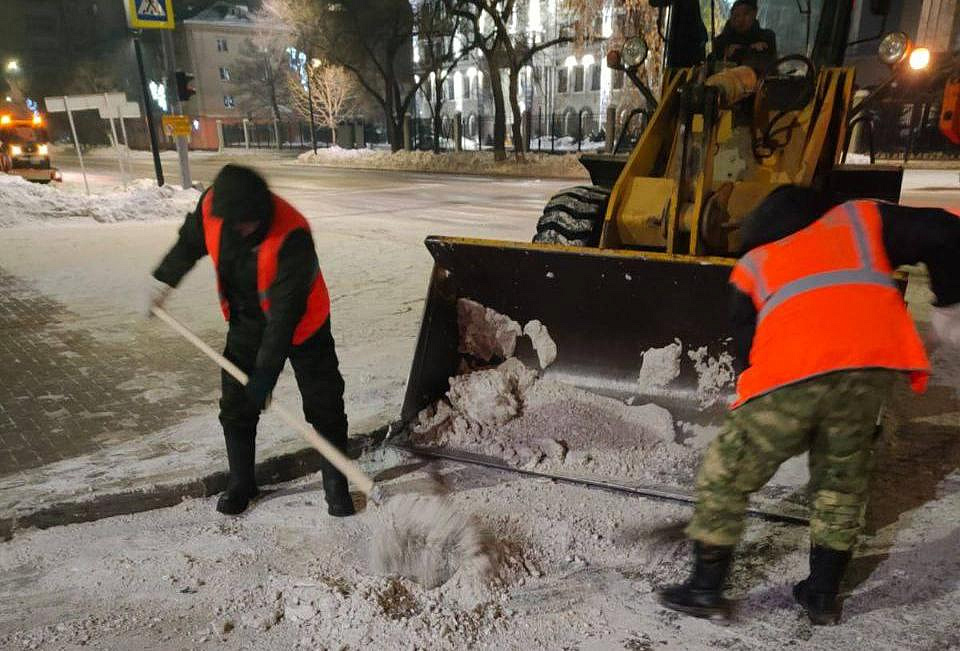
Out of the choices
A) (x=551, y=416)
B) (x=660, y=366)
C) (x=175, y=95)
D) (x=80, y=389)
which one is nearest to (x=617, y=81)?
(x=175, y=95)

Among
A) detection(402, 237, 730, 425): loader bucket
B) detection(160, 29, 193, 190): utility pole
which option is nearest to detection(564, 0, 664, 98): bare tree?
detection(160, 29, 193, 190): utility pole

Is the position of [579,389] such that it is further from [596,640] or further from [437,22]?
[437,22]

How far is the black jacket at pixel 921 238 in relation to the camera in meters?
2.03

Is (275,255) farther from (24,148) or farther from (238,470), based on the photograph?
(24,148)

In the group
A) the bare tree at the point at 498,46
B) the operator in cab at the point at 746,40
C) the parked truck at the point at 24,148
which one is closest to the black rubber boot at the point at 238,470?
the operator in cab at the point at 746,40

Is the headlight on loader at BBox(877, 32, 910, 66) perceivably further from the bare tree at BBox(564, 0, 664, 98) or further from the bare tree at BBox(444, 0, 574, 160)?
the bare tree at BBox(444, 0, 574, 160)

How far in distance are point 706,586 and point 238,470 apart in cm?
215

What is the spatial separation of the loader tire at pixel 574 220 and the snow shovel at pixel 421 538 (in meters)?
2.24

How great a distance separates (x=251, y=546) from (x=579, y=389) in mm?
1925

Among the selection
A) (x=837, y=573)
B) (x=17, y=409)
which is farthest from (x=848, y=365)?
(x=17, y=409)

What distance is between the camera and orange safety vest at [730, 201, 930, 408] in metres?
2.01

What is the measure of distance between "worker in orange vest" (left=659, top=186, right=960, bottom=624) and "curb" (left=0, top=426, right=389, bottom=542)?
194 centimetres

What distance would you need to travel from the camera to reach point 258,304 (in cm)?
289

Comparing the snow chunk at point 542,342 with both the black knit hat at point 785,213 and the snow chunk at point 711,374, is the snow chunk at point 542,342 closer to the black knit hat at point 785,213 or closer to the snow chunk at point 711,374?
the snow chunk at point 711,374
